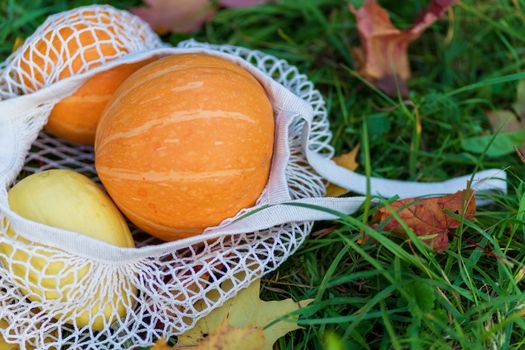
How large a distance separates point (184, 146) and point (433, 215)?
2.63ft

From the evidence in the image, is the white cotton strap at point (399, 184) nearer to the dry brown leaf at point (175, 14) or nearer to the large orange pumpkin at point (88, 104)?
the large orange pumpkin at point (88, 104)

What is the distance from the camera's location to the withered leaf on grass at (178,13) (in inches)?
99.0

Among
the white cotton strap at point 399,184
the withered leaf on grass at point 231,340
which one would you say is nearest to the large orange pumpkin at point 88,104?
the white cotton strap at point 399,184

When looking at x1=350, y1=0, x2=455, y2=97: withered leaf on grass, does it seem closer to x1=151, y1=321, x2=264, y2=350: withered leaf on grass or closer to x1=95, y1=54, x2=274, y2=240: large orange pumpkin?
x1=95, y1=54, x2=274, y2=240: large orange pumpkin

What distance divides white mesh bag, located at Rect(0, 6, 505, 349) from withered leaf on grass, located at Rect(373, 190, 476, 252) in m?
0.14

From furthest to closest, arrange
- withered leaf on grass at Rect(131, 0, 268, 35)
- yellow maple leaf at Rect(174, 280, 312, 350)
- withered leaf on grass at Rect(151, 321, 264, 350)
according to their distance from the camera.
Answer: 1. withered leaf on grass at Rect(131, 0, 268, 35)
2. yellow maple leaf at Rect(174, 280, 312, 350)
3. withered leaf on grass at Rect(151, 321, 264, 350)

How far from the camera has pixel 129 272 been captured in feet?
5.77

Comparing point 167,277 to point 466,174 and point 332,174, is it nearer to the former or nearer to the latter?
point 332,174

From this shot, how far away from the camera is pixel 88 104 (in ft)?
6.56

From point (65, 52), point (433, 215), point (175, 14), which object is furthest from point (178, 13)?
point (433, 215)

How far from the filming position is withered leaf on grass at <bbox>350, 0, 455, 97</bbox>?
239cm

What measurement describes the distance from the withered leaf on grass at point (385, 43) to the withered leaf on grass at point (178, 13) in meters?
0.55

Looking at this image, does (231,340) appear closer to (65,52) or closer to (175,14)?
(65,52)

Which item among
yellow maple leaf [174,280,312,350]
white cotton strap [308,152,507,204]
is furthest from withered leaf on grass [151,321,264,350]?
white cotton strap [308,152,507,204]
